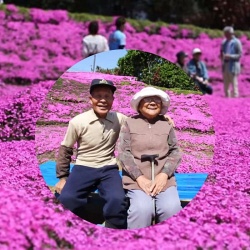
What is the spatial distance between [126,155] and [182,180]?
1.14ft

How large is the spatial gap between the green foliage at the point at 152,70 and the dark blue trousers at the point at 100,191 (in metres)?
0.56

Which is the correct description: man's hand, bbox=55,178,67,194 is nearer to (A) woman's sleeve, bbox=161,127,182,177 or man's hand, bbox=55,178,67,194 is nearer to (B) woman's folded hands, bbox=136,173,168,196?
(B) woman's folded hands, bbox=136,173,168,196

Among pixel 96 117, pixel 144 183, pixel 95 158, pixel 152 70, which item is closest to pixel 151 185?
pixel 144 183

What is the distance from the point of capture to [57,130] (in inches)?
131

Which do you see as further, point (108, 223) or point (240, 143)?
point (240, 143)

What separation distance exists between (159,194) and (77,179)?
44 cm

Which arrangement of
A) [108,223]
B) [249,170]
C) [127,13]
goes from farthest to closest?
1. [127,13]
2. [249,170]
3. [108,223]

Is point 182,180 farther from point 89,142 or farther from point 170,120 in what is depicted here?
point 89,142

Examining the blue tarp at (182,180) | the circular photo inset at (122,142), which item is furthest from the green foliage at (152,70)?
the blue tarp at (182,180)

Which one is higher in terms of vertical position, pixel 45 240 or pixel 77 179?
pixel 77 179

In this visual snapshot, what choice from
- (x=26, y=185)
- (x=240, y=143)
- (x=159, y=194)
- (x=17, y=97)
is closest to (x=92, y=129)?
(x=159, y=194)

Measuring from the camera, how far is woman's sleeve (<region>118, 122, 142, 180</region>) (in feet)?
10.5

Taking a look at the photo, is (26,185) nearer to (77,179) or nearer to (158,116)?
(77,179)

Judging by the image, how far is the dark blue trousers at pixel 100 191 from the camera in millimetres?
3143
